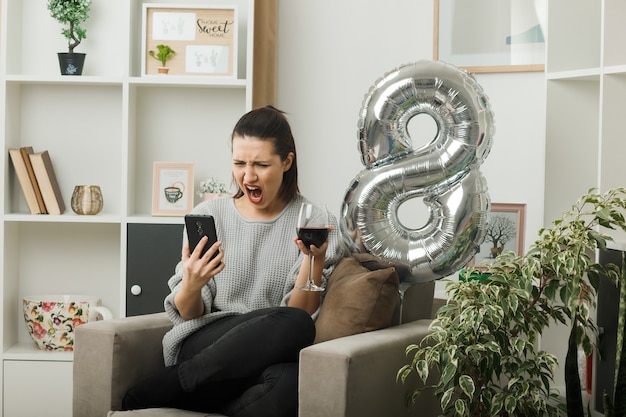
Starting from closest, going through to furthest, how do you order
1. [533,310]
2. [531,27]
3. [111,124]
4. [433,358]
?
[433,358] < [533,310] < [531,27] < [111,124]

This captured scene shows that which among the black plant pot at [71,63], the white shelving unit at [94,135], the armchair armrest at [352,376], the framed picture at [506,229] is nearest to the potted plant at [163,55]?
the white shelving unit at [94,135]

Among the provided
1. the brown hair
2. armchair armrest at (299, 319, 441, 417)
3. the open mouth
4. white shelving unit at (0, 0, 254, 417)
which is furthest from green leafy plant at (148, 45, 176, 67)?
armchair armrest at (299, 319, 441, 417)

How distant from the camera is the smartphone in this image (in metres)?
2.36

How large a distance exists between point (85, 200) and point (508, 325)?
6.02 feet

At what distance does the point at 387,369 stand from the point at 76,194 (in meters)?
1.71

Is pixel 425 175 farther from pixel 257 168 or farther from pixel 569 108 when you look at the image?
pixel 569 108

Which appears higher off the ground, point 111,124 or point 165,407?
point 111,124

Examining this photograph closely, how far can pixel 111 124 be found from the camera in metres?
3.58

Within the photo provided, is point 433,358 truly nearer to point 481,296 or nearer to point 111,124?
point 481,296

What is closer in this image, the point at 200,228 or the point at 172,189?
the point at 200,228

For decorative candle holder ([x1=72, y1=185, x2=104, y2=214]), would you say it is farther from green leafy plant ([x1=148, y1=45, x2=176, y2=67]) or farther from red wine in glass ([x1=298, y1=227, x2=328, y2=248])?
red wine in glass ([x1=298, y1=227, x2=328, y2=248])

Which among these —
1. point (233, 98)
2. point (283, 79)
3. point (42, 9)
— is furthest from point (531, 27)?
point (42, 9)

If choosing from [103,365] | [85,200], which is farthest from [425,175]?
[85,200]

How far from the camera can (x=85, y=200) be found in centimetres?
338
